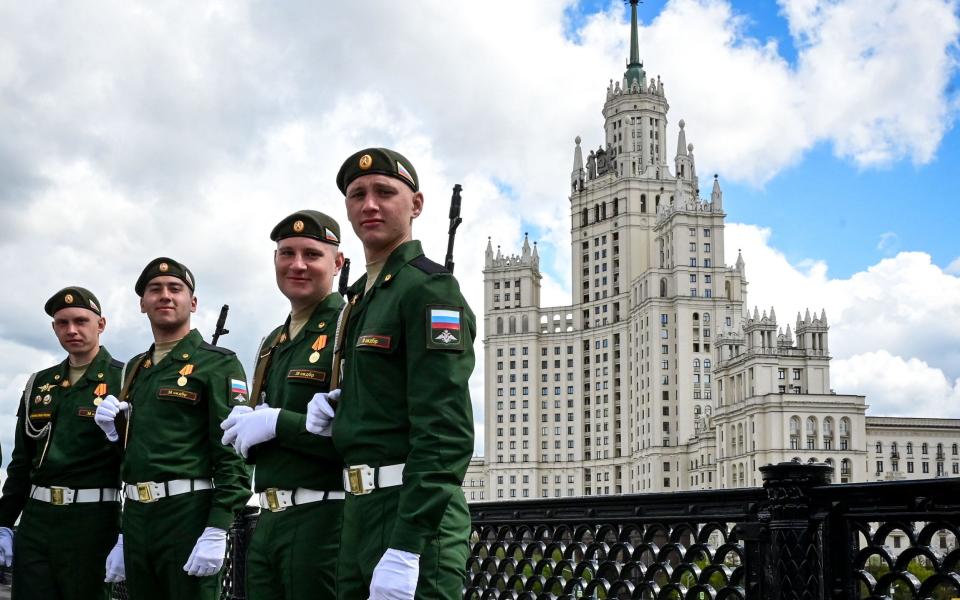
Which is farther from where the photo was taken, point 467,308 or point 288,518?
point 288,518

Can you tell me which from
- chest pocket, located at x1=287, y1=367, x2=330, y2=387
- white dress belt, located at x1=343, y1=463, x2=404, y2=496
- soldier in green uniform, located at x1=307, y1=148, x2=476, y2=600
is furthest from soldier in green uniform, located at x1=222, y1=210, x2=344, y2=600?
white dress belt, located at x1=343, y1=463, x2=404, y2=496

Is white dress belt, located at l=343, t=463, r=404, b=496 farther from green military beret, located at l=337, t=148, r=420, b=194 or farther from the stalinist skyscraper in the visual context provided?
the stalinist skyscraper

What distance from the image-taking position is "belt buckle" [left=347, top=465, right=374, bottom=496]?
3.42 metres

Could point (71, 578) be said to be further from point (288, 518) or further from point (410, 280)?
point (410, 280)

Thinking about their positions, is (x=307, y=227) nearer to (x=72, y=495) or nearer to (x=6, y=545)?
(x=72, y=495)

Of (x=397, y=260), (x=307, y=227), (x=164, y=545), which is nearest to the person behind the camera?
(x=397, y=260)

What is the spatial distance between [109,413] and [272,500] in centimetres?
182

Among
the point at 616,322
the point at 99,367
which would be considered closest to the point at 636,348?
the point at 616,322

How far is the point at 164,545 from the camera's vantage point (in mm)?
5137

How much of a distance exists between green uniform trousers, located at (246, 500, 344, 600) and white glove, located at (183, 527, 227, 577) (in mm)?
747

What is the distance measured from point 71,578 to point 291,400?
236 cm

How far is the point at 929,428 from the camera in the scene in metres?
85.2

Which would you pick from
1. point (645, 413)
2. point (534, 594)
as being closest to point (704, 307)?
point (645, 413)

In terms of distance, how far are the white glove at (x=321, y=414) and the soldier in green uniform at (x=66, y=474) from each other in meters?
2.78
